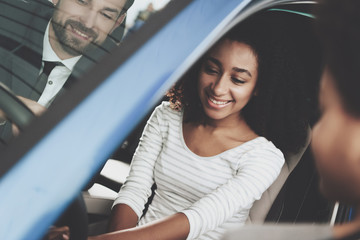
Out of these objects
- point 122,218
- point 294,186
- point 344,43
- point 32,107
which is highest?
point 344,43

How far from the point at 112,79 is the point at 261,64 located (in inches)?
40.4

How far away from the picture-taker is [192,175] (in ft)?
5.73

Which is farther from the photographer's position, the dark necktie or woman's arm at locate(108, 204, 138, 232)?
woman's arm at locate(108, 204, 138, 232)

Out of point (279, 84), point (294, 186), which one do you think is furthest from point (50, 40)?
point (294, 186)

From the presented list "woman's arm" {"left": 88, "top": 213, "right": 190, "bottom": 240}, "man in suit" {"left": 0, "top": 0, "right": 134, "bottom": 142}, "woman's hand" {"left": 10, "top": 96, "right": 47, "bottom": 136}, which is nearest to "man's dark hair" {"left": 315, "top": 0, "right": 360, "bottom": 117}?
"man in suit" {"left": 0, "top": 0, "right": 134, "bottom": 142}

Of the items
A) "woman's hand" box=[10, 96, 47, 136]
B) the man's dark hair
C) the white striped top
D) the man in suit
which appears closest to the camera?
the man's dark hair

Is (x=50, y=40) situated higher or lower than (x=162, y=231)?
higher

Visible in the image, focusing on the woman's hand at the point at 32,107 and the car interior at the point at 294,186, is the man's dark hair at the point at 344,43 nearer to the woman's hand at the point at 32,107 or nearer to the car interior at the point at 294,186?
the woman's hand at the point at 32,107

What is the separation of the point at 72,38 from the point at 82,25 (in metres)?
0.05


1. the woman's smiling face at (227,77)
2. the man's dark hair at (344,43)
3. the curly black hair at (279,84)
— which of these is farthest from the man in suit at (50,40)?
the curly black hair at (279,84)

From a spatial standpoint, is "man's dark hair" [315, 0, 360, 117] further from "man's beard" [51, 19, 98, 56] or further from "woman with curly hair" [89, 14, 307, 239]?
"woman with curly hair" [89, 14, 307, 239]

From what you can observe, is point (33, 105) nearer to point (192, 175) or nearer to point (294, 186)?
point (192, 175)

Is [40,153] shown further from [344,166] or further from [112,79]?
[344,166]

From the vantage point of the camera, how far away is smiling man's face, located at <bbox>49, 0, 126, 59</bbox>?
43.2 inches
